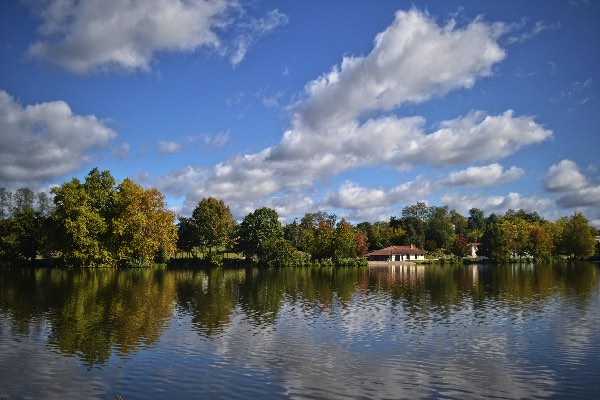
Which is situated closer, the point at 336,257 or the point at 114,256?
the point at 114,256

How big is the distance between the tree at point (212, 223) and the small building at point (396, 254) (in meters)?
46.2

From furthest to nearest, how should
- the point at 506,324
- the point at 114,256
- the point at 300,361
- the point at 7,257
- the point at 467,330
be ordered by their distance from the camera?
the point at 7,257
the point at 114,256
the point at 506,324
the point at 467,330
the point at 300,361

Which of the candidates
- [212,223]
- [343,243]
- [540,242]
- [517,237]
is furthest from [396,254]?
[212,223]

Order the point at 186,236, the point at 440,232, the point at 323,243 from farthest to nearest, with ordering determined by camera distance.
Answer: the point at 440,232 → the point at 323,243 → the point at 186,236

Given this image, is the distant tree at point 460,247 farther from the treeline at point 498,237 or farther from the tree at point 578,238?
the tree at point 578,238

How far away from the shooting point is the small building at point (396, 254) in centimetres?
13688

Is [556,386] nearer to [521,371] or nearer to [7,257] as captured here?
[521,371]

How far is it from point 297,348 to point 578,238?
454 ft

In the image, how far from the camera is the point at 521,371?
63.8 feet

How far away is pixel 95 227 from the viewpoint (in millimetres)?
84000

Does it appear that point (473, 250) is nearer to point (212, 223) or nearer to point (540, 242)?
point (540, 242)

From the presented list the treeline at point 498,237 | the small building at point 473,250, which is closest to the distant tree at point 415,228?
the treeline at point 498,237

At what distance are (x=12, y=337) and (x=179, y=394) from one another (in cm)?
1395

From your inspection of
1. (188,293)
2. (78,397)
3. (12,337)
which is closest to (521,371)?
(78,397)
